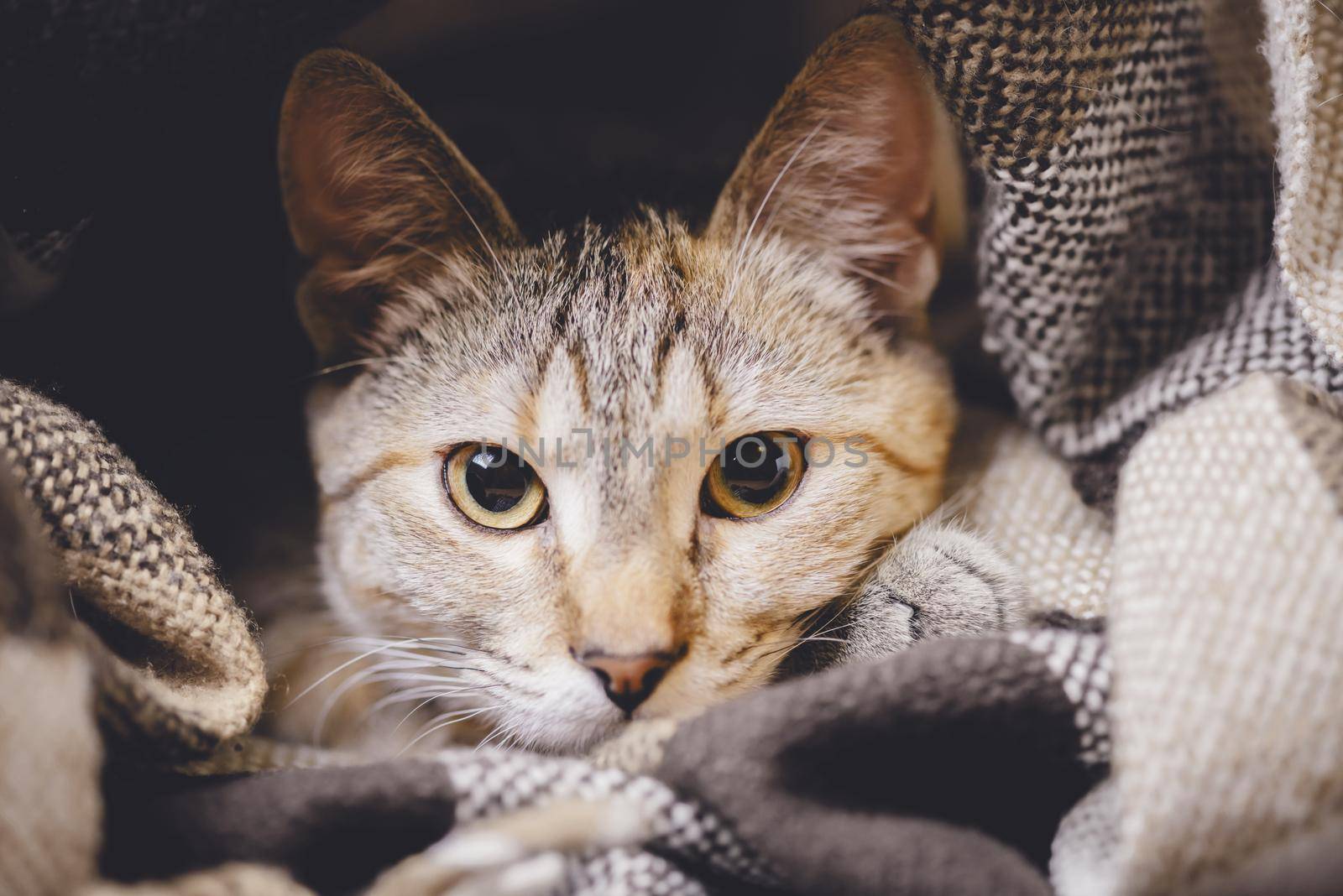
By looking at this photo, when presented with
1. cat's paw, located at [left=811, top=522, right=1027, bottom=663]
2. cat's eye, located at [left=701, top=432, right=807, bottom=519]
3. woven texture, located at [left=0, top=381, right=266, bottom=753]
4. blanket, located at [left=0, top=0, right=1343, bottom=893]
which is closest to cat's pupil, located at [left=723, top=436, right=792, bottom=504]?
cat's eye, located at [left=701, top=432, right=807, bottom=519]

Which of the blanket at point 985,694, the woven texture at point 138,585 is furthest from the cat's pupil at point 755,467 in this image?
the woven texture at point 138,585

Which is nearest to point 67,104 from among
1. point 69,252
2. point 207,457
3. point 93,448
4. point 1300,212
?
point 69,252

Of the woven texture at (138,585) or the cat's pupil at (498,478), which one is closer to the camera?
the woven texture at (138,585)

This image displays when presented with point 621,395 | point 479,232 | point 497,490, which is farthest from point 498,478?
point 479,232

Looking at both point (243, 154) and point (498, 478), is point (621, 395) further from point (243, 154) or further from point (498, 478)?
point (243, 154)

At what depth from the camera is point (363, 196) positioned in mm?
1047

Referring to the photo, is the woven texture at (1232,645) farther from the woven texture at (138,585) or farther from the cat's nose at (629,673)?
the woven texture at (138,585)

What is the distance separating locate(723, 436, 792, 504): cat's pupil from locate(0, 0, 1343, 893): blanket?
0.27m

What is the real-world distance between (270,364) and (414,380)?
416 mm

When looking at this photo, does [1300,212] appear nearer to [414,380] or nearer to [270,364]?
[414,380]

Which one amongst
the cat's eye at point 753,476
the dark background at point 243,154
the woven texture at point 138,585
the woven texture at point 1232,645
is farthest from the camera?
the cat's eye at point 753,476

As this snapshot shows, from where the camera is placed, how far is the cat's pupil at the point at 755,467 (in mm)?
976

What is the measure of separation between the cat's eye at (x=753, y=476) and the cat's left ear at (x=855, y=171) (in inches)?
9.5

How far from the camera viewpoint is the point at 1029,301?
95 centimetres
